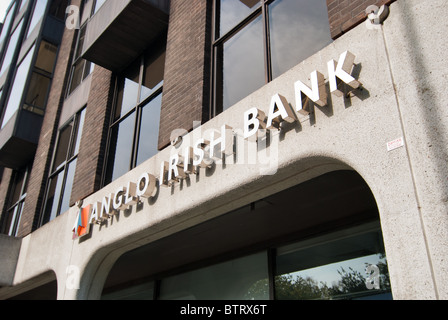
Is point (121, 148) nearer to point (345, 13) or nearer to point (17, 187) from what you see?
point (345, 13)

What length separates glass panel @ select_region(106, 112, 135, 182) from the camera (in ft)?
29.1

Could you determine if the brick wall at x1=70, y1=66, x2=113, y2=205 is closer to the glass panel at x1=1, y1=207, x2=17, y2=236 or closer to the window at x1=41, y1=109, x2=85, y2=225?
the window at x1=41, y1=109, x2=85, y2=225

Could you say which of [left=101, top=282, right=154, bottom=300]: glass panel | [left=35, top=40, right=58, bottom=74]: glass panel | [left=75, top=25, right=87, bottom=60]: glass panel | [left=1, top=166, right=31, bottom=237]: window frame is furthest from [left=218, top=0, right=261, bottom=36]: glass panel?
[left=35, top=40, right=58, bottom=74]: glass panel

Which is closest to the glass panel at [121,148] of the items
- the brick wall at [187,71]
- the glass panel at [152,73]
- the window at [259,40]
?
the glass panel at [152,73]

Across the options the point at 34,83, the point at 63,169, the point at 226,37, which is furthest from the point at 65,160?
the point at 226,37

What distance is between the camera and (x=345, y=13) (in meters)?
4.98

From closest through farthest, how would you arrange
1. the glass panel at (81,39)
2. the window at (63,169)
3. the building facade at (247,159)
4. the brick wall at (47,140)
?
the building facade at (247,159)
the window at (63,169)
the brick wall at (47,140)
the glass panel at (81,39)

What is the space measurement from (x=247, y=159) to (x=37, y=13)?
48.9ft

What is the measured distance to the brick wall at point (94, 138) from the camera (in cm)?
924

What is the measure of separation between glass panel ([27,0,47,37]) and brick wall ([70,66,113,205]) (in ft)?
23.0

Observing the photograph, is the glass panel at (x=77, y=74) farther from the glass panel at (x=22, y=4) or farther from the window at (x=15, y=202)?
the glass panel at (x=22, y=4)

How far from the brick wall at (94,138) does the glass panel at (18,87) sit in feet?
16.0

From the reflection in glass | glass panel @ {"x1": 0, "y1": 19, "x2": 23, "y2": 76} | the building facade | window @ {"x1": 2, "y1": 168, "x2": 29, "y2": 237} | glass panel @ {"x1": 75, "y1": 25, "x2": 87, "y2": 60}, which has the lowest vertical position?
the building facade
